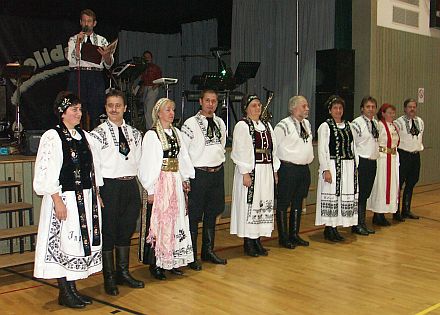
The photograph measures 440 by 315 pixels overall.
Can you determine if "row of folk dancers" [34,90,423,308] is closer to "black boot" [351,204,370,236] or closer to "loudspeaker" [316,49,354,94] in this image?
"black boot" [351,204,370,236]

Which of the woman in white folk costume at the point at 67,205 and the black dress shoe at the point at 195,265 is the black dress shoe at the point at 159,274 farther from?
the woman in white folk costume at the point at 67,205

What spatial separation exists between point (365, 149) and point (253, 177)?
5.12 ft

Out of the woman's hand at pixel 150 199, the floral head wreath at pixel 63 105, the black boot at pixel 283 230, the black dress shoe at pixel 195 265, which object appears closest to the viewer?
the floral head wreath at pixel 63 105

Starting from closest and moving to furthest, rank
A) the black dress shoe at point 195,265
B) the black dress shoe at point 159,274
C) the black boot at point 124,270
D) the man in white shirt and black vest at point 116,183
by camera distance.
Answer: the man in white shirt and black vest at point 116,183 → the black boot at point 124,270 → the black dress shoe at point 159,274 → the black dress shoe at point 195,265

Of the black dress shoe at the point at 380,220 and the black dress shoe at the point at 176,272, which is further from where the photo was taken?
the black dress shoe at the point at 380,220

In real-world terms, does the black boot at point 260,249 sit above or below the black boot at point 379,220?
below

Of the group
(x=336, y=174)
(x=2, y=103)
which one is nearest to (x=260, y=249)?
(x=336, y=174)

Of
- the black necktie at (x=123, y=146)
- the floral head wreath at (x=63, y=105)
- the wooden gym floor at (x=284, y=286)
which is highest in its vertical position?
the floral head wreath at (x=63, y=105)

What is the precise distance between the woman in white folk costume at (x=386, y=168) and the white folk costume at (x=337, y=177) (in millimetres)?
760

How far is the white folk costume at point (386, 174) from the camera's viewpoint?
21.1 ft

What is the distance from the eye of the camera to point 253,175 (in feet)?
16.9

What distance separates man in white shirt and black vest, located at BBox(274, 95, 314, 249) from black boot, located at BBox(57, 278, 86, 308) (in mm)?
2301

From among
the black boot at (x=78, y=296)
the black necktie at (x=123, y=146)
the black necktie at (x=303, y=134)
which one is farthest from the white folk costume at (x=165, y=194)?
the black necktie at (x=303, y=134)

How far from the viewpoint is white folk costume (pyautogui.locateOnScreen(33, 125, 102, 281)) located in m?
3.72
